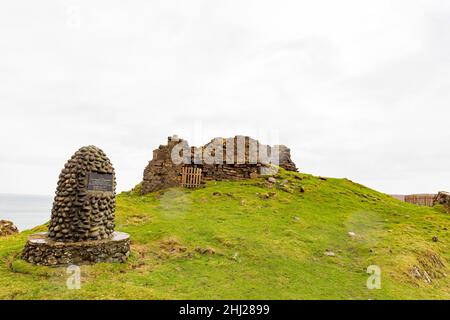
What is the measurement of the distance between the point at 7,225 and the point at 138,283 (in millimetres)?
12885

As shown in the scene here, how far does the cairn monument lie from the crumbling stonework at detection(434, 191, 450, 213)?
86.1 ft

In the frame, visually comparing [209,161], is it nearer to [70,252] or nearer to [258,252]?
[258,252]

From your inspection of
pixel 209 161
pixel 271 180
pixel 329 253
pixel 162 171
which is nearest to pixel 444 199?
pixel 271 180

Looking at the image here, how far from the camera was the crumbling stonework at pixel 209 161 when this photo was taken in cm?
2912

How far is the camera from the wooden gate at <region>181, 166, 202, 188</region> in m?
28.3

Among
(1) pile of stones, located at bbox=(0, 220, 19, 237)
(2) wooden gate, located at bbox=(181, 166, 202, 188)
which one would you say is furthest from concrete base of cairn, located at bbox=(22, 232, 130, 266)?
(2) wooden gate, located at bbox=(181, 166, 202, 188)

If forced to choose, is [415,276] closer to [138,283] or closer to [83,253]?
[138,283]

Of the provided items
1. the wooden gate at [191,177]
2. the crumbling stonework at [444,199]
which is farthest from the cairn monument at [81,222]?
the crumbling stonework at [444,199]

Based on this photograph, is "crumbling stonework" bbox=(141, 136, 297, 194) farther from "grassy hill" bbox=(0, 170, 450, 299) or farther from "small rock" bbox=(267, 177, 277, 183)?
"grassy hill" bbox=(0, 170, 450, 299)

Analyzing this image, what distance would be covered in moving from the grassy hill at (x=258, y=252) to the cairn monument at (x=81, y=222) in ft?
1.87

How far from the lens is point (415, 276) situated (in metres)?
13.3
